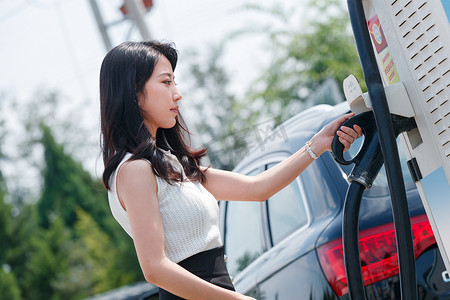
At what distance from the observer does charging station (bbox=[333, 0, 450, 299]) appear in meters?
1.60

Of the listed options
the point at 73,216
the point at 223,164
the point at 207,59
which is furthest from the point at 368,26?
the point at 207,59

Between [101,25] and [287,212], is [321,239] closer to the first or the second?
[287,212]

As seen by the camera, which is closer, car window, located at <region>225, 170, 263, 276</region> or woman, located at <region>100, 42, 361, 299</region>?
woman, located at <region>100, 42, 361, 299</region>

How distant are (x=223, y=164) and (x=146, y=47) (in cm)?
625

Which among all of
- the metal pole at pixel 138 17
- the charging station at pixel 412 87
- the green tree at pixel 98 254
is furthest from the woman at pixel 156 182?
the green tree at pixel 98 254

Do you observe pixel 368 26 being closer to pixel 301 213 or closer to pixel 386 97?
pixel 386 97

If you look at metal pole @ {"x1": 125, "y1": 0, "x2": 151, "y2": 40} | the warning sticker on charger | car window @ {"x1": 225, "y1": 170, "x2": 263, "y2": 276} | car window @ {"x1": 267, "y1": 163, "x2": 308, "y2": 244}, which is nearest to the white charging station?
the warning sticker on charger

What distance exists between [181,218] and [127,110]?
1.23 feet

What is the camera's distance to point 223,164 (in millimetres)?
8344

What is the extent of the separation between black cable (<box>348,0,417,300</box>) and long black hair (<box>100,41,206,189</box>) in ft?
2.07

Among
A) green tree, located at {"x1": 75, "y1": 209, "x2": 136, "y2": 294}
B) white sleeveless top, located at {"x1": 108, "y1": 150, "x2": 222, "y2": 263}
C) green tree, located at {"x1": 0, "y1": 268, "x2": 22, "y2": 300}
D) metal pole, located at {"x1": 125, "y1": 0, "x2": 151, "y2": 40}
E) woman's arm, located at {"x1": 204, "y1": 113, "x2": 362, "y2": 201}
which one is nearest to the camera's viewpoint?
white sleeveless top, located at {"x1": 108, "y1": 150, "x2": 222, "y2": 263}

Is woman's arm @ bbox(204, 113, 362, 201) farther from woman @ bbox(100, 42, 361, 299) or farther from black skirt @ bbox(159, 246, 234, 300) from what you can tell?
black skirt @ bbox(159, 246, 234, 300)

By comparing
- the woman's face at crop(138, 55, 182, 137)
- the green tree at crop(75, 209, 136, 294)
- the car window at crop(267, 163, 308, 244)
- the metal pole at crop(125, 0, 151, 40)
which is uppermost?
the metal pole at crop(125, 0, 151, 40)

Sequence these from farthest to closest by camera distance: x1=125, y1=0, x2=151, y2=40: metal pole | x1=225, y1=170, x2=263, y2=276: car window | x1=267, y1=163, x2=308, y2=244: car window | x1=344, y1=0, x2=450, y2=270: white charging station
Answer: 1. x1=125, y1=0, x2=151, y2=40: metal pole
2. x1=225, y1=170, x2=263, y2=276: car window
3. x1=267, y1=163, x2=308, y2=244: car window
4. x1=344, y1=0, x2=450, y2=270: white charging station
